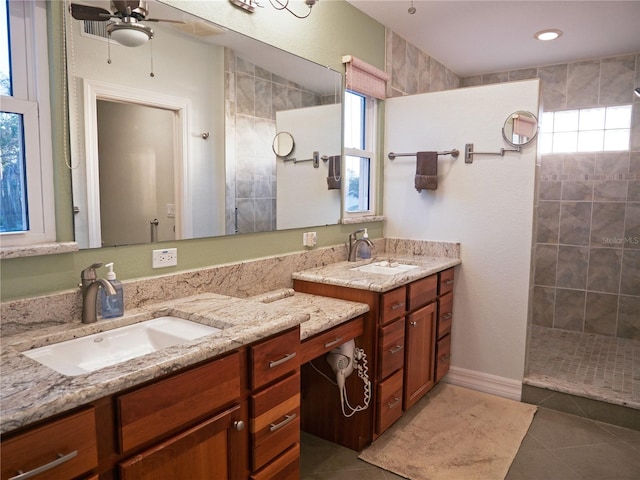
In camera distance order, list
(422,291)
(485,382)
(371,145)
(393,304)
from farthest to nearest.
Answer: (371,145) < (485,382) < (422,291) < (393,304)

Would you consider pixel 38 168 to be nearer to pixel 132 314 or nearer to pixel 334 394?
pixel 132 314

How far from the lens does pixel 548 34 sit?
3.36 m

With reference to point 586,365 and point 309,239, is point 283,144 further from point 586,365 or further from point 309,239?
point 586,365

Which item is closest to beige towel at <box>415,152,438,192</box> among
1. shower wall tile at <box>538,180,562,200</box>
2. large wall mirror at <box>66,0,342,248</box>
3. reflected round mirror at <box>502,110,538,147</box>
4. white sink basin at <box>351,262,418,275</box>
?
reflected round mirror at <box>502,110,538,147</box>

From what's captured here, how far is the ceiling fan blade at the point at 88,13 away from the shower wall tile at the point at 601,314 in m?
4.25

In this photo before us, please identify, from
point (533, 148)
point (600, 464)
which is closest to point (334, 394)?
point (600, 464)

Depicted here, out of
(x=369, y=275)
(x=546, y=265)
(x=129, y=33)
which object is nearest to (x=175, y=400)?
(x=129, y=33)

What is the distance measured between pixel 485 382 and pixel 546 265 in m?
1.69

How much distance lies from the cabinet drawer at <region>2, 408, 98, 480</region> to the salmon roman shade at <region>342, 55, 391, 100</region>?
2459 mm

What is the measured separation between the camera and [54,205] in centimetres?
154

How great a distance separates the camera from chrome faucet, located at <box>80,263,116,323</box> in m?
1.52

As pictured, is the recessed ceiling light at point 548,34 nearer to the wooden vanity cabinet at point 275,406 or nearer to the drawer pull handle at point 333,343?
the drawer pull handle at point 333,343

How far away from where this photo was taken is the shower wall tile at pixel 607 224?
3.93 meters

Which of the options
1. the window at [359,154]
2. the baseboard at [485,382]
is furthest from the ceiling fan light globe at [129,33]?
the baseboard at [485,382]
